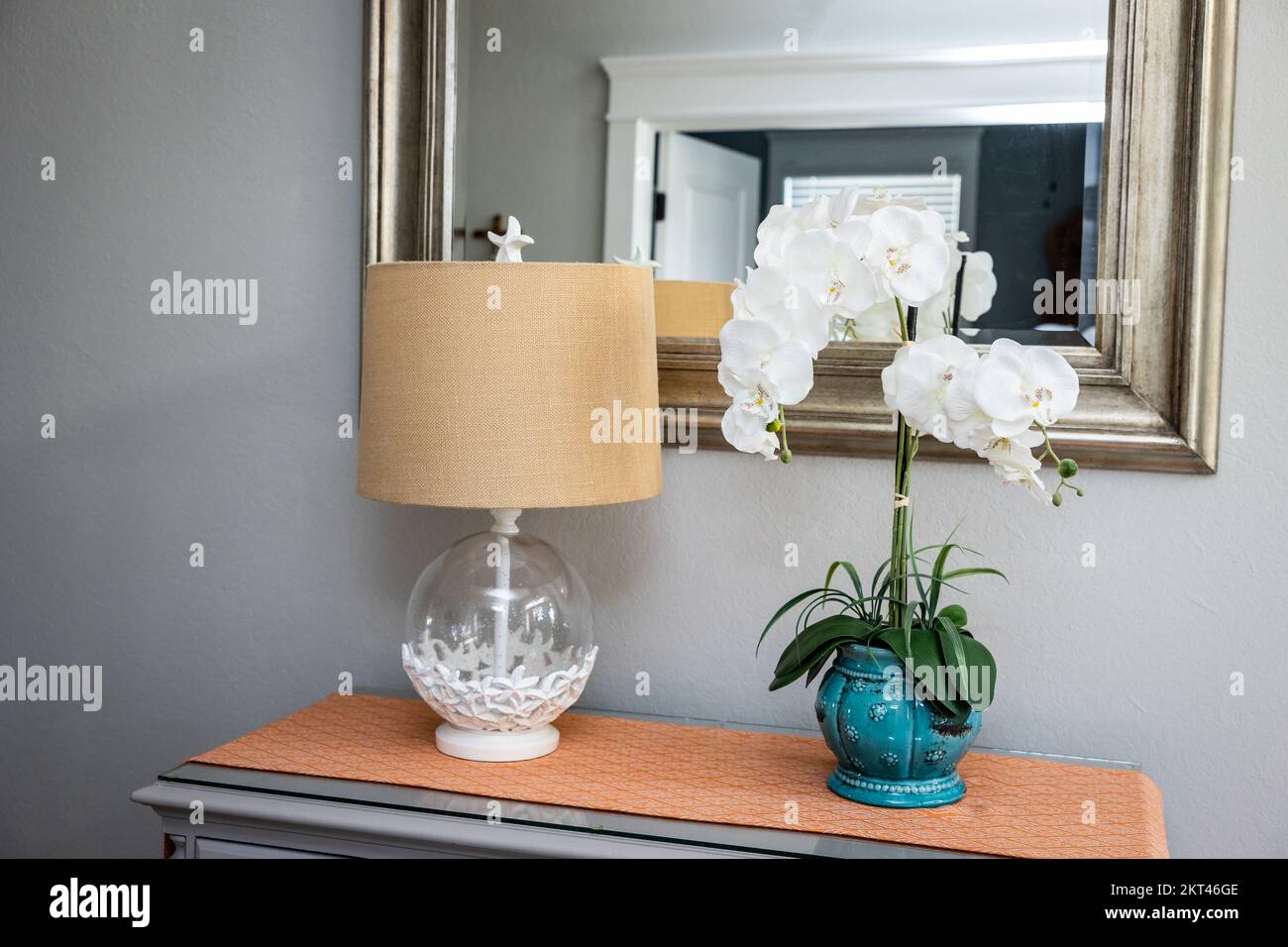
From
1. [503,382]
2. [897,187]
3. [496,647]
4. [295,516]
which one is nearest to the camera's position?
[503,382]

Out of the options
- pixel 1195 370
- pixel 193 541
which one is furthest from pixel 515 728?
pixel 1195 370

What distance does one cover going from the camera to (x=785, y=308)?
4.17ft

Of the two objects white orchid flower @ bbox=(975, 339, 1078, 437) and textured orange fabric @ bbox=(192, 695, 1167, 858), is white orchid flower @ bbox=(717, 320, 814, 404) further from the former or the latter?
textured orange fabric @ bbox=(192, 695, 1167, 858)

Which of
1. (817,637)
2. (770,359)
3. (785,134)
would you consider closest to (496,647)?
(817,637)

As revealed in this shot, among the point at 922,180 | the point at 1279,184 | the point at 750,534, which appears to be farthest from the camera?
the point at 750,534

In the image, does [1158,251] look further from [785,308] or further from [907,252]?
[785,308]

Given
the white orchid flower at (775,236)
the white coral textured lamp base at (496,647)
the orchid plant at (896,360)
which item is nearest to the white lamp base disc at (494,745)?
the white coral textured lamp base at (496,647)

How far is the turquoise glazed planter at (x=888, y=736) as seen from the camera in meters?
1.30

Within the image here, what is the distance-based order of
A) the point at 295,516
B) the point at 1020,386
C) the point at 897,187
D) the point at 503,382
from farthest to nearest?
the point at 295,516
the point at 897,187
the point at 503,382
the point at 1020,386

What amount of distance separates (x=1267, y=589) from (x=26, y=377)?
186 cm

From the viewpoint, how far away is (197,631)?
1936mm

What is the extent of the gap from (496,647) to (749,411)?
0.43m

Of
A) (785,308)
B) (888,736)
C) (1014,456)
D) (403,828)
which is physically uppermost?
(785,308)

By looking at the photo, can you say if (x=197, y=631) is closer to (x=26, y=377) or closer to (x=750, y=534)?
(x=26, y=377)
